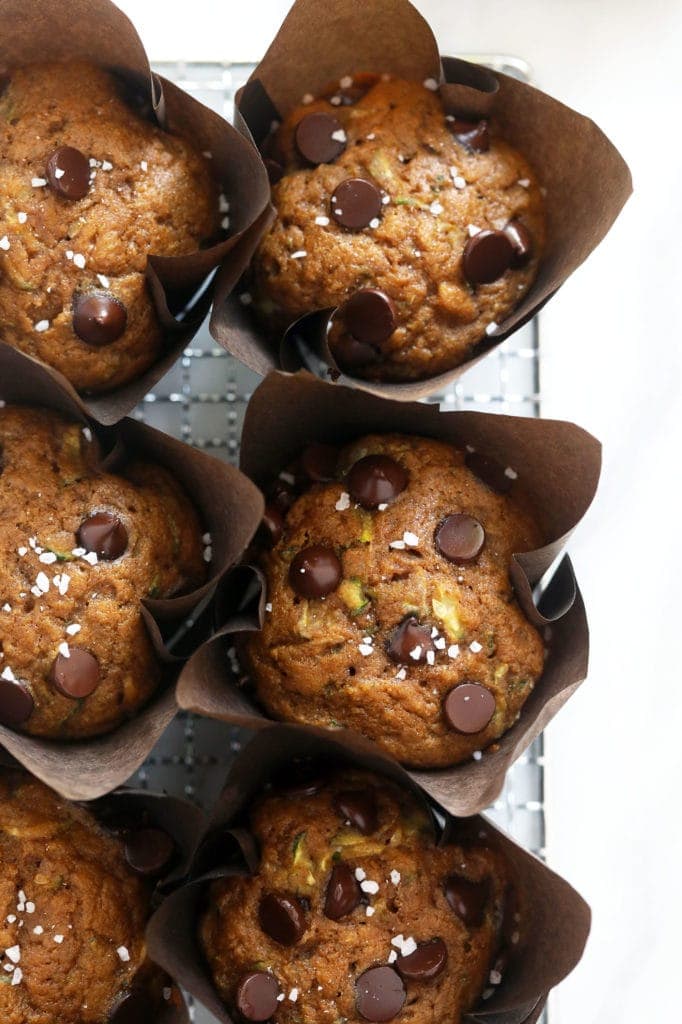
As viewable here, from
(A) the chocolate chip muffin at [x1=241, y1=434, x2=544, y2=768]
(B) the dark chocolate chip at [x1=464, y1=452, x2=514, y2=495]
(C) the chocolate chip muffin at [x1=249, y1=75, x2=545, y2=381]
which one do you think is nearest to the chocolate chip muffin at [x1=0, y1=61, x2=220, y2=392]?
(C) the chocolate chip muffin at [x1=249, y1=75, x2=545, y2=381]

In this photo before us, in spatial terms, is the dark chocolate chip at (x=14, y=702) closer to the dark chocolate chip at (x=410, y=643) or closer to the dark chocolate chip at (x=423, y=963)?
the dark chocolate chip at (x=410, y=643)

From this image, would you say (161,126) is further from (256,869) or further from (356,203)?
(256,869)

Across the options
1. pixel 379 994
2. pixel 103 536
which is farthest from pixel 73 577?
pixel 379 994

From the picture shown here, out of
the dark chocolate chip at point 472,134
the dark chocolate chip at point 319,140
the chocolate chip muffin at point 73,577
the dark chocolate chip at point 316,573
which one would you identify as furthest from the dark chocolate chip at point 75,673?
the dark chocolate chip at point 472,134

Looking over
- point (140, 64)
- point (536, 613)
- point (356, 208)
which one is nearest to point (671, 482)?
point (536, 613)

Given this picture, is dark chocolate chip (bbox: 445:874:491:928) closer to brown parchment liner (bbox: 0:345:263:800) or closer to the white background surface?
the white background surface

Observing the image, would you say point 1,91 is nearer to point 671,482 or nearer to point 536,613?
point 536,613
